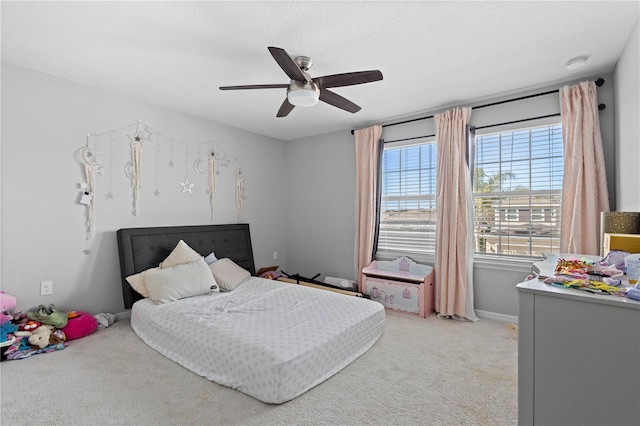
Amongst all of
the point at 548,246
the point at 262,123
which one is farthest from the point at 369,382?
the point at 262,123

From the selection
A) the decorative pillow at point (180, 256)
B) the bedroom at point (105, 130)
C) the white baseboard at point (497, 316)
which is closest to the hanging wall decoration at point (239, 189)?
the bedroom at point (105, 130)

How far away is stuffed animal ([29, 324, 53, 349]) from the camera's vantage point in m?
2.42

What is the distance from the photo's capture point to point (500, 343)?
2.70m

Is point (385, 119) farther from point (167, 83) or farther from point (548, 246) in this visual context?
point (167, 83)

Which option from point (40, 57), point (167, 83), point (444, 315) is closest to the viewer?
point (40, 57)

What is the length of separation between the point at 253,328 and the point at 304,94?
1.77 m

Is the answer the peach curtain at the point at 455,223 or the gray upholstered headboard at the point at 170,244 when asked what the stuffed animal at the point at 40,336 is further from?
the peach curtain at the point at 455,223

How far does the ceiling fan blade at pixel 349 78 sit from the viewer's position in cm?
209

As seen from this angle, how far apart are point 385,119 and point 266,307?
113 inches

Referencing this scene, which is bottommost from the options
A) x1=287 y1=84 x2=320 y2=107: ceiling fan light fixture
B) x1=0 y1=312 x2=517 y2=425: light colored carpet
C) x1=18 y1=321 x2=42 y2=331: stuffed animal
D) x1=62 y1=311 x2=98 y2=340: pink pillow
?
x1=0 y1=312 x2=517 y2=425: light colored carpet

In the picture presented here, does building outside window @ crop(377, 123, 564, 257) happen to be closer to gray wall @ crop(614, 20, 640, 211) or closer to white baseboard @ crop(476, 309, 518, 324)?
gray wall @ crop(614, 20, 640, 211)

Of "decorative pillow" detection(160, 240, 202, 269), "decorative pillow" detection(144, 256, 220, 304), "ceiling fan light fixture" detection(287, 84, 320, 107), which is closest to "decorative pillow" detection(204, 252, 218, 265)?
"decorative pillow" detection(160, 240, 202, 269)

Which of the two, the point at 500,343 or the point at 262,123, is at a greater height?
the point at 262,123

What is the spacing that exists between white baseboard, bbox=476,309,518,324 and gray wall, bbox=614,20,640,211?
1406 mm
